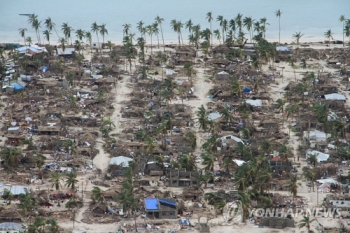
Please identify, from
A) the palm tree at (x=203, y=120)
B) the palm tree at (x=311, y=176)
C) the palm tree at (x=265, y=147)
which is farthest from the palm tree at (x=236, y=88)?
the palm tree at (x=311, y=176)

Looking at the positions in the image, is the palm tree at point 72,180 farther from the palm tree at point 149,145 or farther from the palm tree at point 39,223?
the palm tree at point 149,145

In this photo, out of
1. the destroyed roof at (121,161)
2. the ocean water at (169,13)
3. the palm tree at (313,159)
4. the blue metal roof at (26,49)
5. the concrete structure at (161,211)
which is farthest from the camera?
the ocean water at (169,13)

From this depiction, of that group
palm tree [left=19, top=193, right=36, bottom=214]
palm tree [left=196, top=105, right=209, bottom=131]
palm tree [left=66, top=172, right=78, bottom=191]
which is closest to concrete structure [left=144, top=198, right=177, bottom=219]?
palm tree [left=66, top=172, right=78, bottom=191]

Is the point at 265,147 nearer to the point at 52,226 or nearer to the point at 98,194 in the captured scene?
the point at 98,194

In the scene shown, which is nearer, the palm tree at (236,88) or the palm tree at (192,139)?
the palm tree at (192,139)

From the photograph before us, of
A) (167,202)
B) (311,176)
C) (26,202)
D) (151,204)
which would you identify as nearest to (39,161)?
(26,202)

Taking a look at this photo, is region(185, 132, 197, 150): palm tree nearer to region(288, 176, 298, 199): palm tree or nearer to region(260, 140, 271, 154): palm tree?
region(260, 140, 271, 154): palm tree
